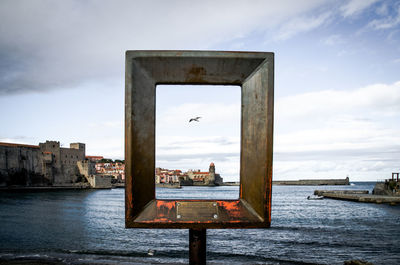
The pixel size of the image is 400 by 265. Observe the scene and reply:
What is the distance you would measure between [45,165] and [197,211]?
242 feet

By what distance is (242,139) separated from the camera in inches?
103

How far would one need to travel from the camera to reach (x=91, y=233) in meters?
21.0

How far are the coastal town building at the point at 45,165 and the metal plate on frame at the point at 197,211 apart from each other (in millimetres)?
68560

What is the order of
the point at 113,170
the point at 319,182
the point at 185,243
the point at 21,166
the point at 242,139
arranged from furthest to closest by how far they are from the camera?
1. the point at 319,182
2. the point at 113,170
3. the point at 21,166
4. the point at 185,243
5. the point at 242,139

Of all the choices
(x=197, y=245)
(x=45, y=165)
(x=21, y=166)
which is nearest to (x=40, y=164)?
(x=45, y=165)

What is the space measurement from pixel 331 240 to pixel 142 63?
67.2 ft

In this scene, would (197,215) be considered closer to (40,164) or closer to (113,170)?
(40,164)

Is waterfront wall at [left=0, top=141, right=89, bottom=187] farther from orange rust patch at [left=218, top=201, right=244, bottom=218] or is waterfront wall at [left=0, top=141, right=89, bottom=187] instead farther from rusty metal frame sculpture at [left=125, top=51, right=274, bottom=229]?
orange rust patch at [left=218, top=201, right=244, bottom=218]

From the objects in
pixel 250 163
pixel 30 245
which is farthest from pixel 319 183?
pixel 250 163

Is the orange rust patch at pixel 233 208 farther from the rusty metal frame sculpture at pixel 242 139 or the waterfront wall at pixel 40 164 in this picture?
the waterfront wall at pixel 40 164

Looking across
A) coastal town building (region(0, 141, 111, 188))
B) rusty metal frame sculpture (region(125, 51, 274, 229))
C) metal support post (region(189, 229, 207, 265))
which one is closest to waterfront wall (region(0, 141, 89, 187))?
coastal town building (region(0, 141, 111, 188))

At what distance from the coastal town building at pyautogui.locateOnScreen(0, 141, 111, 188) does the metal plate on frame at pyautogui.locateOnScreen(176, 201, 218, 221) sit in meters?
68.6

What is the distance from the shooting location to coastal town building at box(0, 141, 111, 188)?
60.6 metres

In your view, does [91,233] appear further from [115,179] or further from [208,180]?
[208,180]
